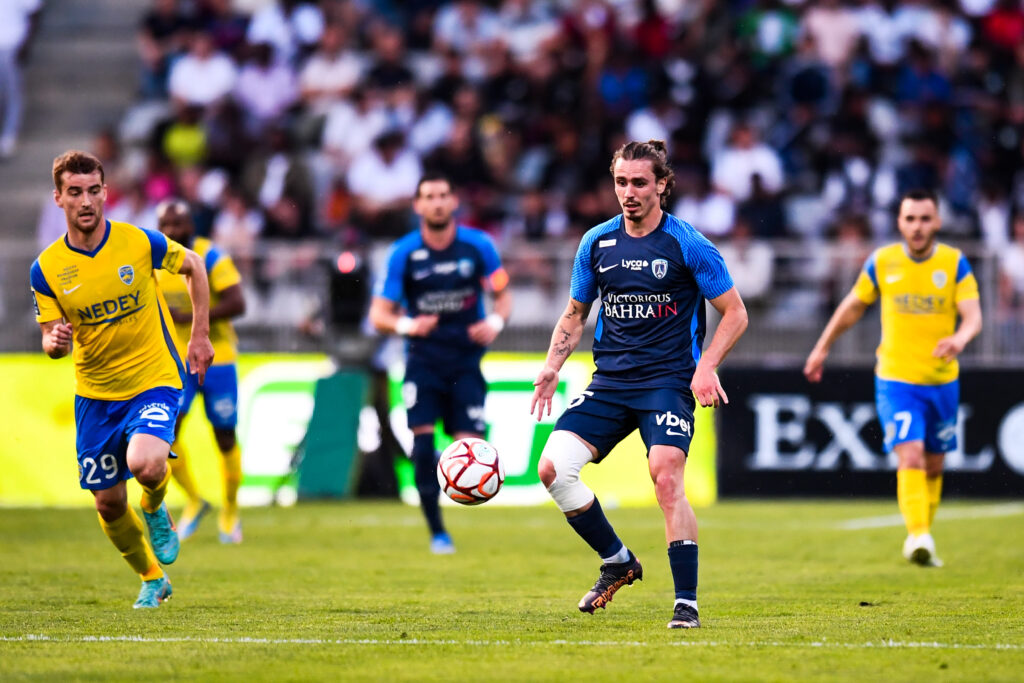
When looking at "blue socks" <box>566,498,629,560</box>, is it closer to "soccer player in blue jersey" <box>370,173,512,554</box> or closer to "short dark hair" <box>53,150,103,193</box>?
"short dark hair" <box>53,150,103,193</box>

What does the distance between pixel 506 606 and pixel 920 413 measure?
4128 millimetres

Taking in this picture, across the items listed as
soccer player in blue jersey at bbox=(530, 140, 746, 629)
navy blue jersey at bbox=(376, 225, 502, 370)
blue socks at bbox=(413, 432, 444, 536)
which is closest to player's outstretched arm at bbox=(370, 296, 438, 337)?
navy blue jersey at bbox=(376, 225, 502, 370)

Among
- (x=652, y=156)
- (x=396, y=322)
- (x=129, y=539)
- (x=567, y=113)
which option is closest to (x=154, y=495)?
(x=129, y=539)

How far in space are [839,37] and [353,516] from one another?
1023cm

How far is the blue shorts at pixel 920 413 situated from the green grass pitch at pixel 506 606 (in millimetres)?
911

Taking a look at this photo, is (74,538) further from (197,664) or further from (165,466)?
(197,664)

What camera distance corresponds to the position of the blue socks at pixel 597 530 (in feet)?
27.7

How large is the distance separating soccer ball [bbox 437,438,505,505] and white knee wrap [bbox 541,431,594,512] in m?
0.51

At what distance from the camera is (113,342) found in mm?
8703

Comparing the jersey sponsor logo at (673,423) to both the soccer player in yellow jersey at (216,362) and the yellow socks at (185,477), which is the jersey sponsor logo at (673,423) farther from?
the yellow socks at (185,477)

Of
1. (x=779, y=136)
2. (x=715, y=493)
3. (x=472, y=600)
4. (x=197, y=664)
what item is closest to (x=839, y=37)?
(x=779, y=136)

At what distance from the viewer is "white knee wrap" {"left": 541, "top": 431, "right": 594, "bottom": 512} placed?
8.21 meters

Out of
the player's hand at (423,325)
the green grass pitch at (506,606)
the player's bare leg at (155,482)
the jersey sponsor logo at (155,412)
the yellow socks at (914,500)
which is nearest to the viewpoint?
the green grass pitch at (506,606)

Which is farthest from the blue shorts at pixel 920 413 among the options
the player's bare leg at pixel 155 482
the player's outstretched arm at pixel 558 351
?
the player's bare leg at pixel 155 482
